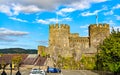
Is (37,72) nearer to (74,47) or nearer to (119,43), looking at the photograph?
(119,43)

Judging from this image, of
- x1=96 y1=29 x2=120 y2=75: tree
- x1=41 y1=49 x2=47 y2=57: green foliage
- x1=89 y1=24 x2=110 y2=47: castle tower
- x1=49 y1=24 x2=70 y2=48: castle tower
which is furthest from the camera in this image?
x1=41 y1=49 x2=47 y2=57: green foliage

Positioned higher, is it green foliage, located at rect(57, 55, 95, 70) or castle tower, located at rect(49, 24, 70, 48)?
castle tower, located at rect(49, 24, 70, 48)

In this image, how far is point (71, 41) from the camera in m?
97.7

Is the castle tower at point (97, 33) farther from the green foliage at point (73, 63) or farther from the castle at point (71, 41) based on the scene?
the green foliage at point (73, 63)

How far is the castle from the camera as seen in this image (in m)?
95.4

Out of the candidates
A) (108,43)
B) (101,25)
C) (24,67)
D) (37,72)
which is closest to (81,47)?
(101,25)

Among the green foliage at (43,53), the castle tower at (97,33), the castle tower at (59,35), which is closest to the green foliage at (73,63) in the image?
the castle tower at (59,35)

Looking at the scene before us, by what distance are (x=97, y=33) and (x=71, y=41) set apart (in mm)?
8354

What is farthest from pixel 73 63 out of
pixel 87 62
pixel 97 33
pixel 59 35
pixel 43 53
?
pixel 97 33

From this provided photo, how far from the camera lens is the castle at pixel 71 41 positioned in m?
95.4

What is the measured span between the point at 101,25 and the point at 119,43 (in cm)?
4518

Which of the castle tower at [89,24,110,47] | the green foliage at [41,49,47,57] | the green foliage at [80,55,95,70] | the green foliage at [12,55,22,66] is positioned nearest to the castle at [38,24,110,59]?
the castle tower at [89,24,110,47]

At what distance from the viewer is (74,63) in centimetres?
9394

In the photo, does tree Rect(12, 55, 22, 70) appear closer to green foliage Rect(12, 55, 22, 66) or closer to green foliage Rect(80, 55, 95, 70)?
green foliage Rect(12, 55, 22, 66)
